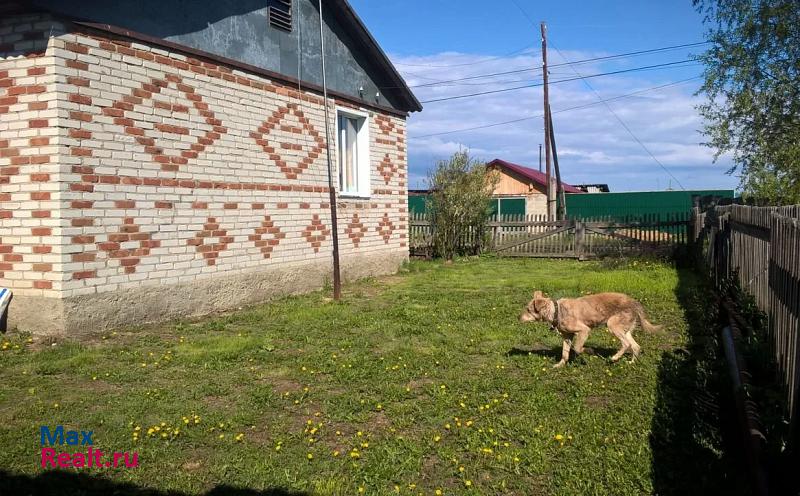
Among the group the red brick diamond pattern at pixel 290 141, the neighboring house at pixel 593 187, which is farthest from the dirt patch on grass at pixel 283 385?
the neighboring house at pixel 593 187

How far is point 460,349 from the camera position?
7027 mm

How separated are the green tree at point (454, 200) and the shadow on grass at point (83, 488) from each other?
49.2 ft

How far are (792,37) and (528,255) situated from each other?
8.75 metres

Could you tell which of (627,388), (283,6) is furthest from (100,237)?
(627,388)

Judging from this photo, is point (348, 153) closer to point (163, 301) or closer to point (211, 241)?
point (211, 241)

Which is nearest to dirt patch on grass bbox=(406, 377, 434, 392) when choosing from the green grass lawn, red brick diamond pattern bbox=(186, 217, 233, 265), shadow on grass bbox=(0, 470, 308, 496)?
the green grass lawn

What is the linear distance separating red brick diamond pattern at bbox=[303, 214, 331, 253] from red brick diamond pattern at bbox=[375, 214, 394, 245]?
2.16 metres

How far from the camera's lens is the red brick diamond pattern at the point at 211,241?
9.31 metres

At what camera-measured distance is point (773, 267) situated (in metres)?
5.52

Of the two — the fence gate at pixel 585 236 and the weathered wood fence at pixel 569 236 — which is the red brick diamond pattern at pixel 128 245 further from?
the fence gate at pixel 585 236

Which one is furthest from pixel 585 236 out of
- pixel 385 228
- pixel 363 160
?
pixel 363 160

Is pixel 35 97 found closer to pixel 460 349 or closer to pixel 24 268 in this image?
pixel 24 268

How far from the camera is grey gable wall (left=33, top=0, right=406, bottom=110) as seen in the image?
26.8 ft

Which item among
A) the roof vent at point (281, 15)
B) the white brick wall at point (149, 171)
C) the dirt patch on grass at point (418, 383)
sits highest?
the roof vent at point (281, 15)
